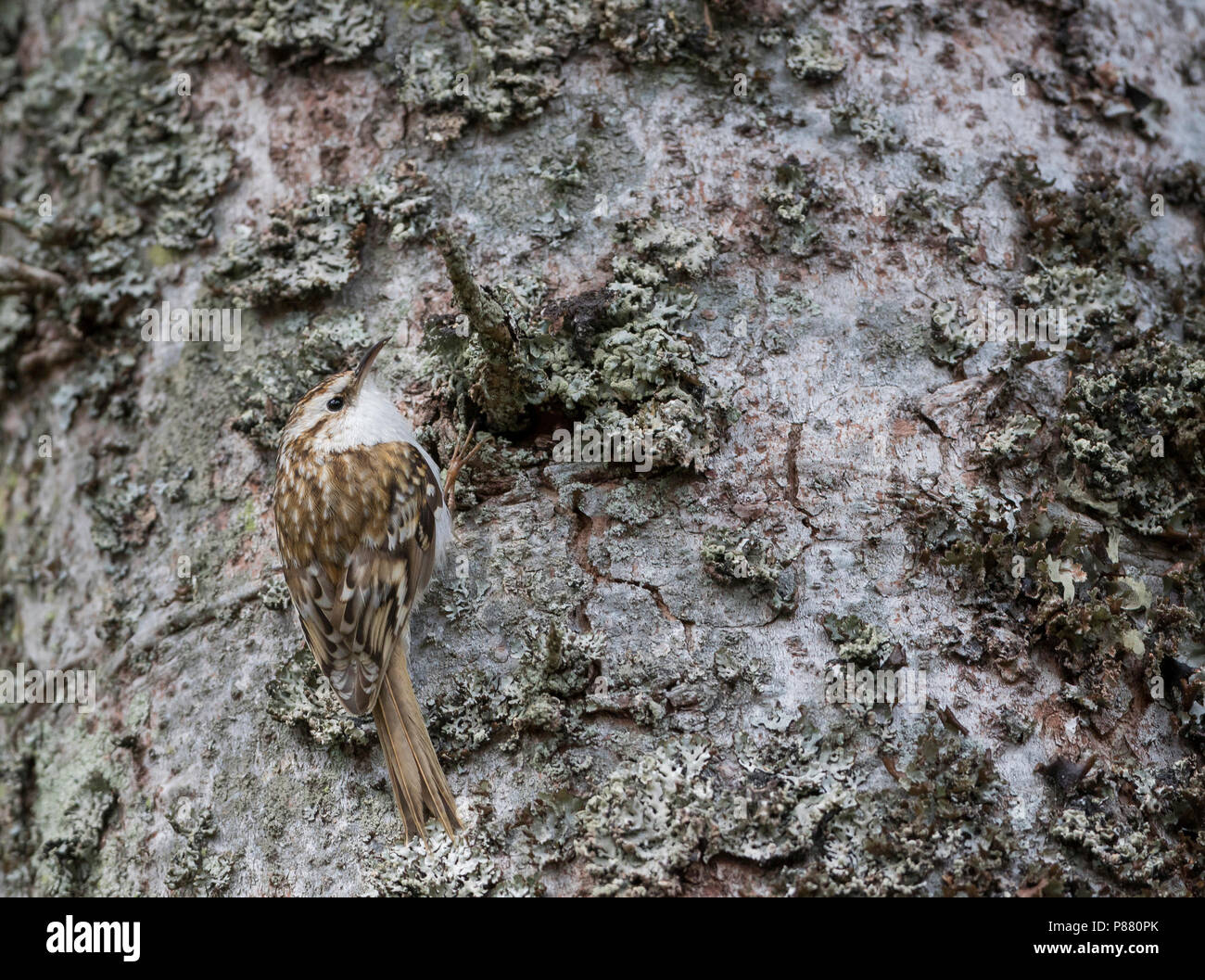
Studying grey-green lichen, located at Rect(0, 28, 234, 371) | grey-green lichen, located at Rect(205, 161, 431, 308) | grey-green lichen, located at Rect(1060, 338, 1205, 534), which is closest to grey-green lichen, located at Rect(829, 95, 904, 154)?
→ grey-green lichen, located at Rect(1060, 338, 1205, 534)

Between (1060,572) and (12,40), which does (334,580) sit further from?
(12,40)

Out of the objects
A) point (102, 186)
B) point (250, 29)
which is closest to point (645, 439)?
point (250, 29)

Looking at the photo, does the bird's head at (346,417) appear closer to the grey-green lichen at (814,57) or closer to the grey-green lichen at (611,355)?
the grey-green lichen at (611,355)

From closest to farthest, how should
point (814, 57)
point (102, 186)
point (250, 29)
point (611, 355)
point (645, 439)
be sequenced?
point (645, 439), point (611, 355), point (814, 57), point (250, 29), point (102, 186)

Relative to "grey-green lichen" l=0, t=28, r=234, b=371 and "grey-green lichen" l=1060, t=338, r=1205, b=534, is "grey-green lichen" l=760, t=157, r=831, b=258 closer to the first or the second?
"grey-green lichen" l=1060, t=338, r=1205, b=534

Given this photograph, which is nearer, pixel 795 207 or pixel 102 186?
pixel 795 207

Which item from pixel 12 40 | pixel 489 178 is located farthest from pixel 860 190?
pixel 12 40

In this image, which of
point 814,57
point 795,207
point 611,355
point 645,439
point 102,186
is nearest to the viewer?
point 645,439

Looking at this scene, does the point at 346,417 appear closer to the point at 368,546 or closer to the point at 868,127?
the point at 368,546
